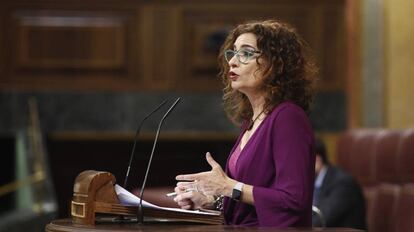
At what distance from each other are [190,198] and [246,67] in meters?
0.35

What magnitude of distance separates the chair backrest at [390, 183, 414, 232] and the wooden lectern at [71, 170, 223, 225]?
4.76 feet

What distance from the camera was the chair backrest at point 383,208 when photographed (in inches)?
150

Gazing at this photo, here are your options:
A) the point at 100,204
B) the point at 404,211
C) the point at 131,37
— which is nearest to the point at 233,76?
the point at 100,204

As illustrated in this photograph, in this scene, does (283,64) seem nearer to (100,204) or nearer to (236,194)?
(236,194)

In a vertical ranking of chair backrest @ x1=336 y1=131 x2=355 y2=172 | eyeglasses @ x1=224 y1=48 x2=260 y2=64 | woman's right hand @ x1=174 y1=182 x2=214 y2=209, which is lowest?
chair backrest @ x1=336 y1=131 x2=355 y2=172

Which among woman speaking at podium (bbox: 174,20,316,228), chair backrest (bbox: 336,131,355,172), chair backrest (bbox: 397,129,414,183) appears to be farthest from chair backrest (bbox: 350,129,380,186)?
woman speaking at podium (bbox: 174,20,316,228)

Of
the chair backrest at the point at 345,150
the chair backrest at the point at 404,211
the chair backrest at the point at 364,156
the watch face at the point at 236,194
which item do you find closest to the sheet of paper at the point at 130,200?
the watch face at the point at 236,194

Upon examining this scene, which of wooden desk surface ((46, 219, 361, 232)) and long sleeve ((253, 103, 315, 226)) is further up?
long sleeve ((253, 103, 315, 226))

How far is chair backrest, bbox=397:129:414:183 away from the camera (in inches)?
147

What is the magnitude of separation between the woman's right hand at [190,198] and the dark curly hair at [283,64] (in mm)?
265

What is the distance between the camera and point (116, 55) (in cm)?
609

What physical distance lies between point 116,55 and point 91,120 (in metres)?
0.43

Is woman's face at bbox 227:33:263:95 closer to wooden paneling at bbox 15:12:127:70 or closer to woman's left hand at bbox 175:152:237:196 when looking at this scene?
woman's left hand at bbox 175:152:237:196

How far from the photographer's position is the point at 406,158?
3.76m
